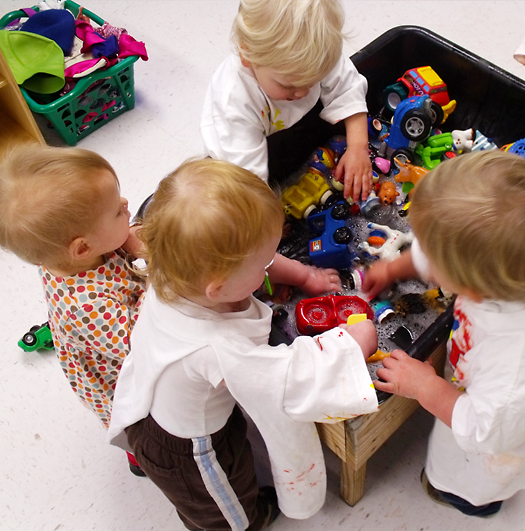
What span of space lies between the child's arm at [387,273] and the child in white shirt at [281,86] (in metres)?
0.20

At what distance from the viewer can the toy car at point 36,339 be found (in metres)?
1.10

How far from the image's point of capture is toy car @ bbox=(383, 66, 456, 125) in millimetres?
1047

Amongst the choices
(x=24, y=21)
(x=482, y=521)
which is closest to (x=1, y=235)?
(x=482, y=521)

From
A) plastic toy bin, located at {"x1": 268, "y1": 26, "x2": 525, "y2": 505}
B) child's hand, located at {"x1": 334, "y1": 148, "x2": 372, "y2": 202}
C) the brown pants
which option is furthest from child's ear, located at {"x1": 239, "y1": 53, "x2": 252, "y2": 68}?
the brown pants

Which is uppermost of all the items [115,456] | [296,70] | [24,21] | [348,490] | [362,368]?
[296,70]

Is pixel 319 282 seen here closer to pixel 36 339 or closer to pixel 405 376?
pixel 405 376

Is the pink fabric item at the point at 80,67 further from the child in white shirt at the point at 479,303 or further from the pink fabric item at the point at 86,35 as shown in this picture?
the child in white shirt at the point at 479,303

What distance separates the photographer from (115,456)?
1.01m

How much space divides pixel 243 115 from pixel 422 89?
1.31 ft

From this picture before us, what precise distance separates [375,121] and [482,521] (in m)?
0.73

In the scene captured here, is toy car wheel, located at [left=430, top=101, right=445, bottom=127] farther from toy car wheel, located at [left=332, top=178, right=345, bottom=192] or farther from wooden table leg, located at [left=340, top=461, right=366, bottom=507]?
wooden table leg, located at [left=340, top=461, right=366, bottom=507]

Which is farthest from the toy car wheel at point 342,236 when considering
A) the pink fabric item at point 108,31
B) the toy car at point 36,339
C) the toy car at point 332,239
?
the pink fabric item at point 108,31

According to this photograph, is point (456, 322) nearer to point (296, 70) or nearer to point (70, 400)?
point (296, 70)

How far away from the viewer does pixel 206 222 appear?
0.53m
